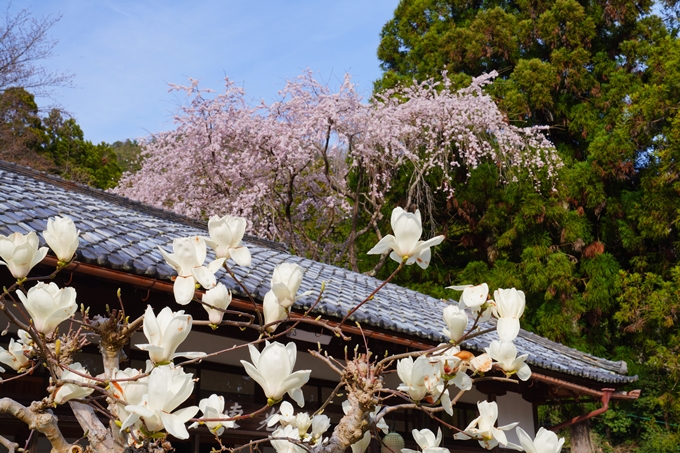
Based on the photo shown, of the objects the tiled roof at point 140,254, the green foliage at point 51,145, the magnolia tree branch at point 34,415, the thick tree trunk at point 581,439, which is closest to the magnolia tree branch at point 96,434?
the magnolia tree branch at point 34,415

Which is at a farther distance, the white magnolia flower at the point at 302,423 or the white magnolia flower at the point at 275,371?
the white magnolia flower at the point at 302,423

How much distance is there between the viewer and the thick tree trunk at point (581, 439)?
1097cm

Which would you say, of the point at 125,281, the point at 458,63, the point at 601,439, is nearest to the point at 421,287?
the point at 458,63

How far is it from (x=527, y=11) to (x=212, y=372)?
12.2 meters

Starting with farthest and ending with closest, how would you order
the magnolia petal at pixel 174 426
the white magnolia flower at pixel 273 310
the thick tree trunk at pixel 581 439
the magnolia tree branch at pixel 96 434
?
1. the thick tree trunk at pixel 581 439
2. the white magnolia flower at pixel 273 310
3. the magnolia tree branch at pixel 96 434
4. the magnolia petal at pixel 174 426

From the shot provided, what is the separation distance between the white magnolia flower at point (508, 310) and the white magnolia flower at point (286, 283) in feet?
1.58

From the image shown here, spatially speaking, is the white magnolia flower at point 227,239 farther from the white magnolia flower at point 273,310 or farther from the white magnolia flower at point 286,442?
the white magnolia flower at point 286,442

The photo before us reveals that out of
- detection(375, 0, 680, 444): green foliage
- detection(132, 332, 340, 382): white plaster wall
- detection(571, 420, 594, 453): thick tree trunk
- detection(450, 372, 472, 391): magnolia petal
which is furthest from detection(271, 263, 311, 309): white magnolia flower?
detection(571, 420, 594, 453): thick tree trunk

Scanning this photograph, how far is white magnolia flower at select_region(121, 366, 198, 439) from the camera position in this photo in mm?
1169

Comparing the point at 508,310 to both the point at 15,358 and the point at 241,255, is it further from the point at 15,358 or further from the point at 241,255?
the point at 15,358

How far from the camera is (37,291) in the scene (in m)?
1.34

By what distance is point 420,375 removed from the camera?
1.49 meters

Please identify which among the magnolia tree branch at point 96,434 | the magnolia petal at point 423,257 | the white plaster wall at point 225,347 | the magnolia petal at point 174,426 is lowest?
the white plaster wall at point 225,347

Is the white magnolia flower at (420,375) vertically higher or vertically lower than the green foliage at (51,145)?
lower
